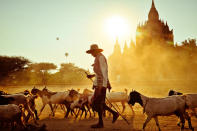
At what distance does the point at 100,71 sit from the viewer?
6.79 m

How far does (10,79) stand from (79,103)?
35.8 m

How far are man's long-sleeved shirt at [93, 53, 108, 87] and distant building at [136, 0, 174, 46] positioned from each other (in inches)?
1907

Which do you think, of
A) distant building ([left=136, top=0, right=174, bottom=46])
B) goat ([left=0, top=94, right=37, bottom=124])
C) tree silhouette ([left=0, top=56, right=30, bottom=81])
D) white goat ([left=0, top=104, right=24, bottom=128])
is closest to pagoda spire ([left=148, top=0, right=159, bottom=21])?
distant building ([left=136, top=0, right=174, bottom=46])

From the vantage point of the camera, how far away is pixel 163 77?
47.2 m

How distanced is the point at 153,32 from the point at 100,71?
169 ft

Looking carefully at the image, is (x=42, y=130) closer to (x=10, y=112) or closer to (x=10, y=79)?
(x=10, y=112)

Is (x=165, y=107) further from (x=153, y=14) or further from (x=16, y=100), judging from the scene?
(x=153, y=14)

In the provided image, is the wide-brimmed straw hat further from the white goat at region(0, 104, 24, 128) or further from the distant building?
the distant building

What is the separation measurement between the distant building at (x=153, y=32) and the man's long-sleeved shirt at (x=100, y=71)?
48.4m

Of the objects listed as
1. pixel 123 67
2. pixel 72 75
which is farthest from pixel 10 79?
pixel 123 67

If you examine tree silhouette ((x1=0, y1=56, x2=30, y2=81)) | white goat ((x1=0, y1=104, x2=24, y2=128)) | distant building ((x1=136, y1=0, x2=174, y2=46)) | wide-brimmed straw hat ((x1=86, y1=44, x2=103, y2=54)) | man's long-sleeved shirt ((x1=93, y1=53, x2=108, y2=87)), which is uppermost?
distant building ((x1=136, y1=0, x2=174, y2=46))

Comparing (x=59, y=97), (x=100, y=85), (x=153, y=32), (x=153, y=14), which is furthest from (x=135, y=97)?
(x=153, y=14)

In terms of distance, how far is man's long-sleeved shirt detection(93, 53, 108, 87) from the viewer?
6.71 metres

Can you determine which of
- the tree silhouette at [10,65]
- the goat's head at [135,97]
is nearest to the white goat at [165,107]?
the goat's head at [135,97]
